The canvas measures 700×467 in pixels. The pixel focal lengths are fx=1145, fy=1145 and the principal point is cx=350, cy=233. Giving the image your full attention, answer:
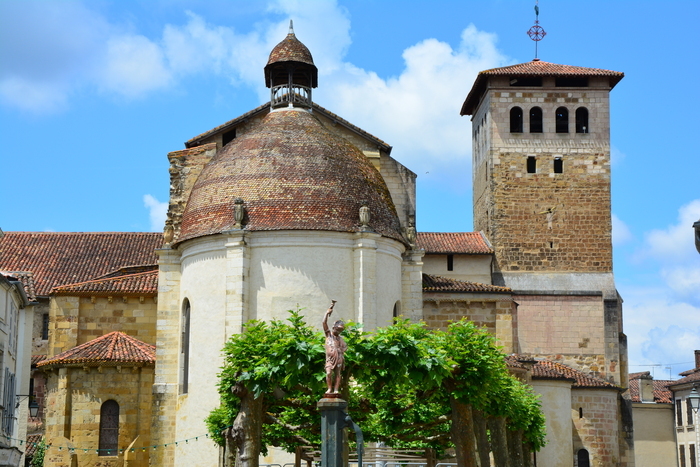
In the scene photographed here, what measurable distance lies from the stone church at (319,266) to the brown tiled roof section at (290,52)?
0.14 meters

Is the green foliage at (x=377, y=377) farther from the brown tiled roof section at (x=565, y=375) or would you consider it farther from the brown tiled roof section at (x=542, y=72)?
the brown tiled roof section at (x=542, y=72)

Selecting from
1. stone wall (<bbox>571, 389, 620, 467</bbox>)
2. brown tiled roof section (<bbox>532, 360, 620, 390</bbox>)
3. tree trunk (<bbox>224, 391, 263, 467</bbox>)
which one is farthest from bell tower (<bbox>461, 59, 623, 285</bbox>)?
tree trunk (<bbox>224, 391, 263, 467</bbox>)

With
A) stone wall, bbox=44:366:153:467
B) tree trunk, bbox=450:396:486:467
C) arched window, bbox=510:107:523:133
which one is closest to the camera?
tree trunk, bbox=450:396:486:467

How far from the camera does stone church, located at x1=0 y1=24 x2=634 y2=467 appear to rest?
41125 mm

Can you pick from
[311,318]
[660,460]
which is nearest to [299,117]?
[311,318]

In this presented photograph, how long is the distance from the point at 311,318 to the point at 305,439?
577cm

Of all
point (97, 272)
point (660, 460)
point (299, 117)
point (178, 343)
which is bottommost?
point (660, 460)

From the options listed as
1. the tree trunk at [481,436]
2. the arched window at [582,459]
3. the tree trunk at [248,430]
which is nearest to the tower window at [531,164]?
the arched window at [582,459]

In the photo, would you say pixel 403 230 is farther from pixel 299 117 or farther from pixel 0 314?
pixel 0 314

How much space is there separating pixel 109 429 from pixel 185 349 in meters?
4.12

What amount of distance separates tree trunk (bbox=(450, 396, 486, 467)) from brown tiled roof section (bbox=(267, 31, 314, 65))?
70.9 feet

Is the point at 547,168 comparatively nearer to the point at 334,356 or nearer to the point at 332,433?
the point at 334,356

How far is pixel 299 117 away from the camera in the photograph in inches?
1791

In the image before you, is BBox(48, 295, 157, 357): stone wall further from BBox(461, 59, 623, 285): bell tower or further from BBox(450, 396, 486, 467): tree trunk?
BBox(461, 59, 623, 285): bell tower
